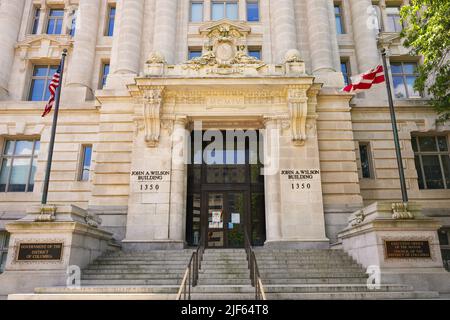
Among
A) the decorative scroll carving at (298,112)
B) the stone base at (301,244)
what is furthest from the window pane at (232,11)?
the stone base at (301,244)

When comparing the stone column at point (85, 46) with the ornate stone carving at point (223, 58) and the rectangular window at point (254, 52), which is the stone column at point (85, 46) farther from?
the rectangular window at point (254, 52)

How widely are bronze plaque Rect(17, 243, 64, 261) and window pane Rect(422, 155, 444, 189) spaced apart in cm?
1869

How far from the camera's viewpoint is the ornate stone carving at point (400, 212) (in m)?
11.7

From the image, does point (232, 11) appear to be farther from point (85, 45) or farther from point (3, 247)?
→ point (3, 247)

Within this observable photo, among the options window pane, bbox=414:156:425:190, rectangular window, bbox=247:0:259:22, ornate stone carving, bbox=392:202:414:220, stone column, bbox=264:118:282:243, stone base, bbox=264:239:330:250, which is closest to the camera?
ornate stone carving, bbox=392:202:414:220

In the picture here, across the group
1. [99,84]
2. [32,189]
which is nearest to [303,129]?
[99,84]

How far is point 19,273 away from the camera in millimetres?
11180

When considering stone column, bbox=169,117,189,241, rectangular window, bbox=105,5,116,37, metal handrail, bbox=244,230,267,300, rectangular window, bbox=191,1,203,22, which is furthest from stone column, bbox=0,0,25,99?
metal handrail, bbox=244,230,267,300

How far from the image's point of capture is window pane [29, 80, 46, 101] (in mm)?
21744

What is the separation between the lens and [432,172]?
771 inches

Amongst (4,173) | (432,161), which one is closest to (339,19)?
(432,161)

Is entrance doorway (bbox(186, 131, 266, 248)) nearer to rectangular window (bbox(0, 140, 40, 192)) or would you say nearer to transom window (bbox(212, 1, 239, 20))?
transom window (bbox(212, 1, 239, 20))

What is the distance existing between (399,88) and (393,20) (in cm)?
508

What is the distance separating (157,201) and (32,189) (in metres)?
8.07
